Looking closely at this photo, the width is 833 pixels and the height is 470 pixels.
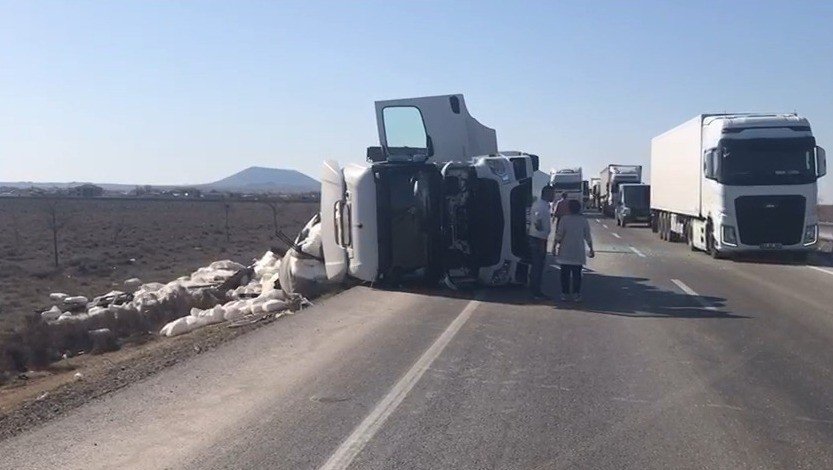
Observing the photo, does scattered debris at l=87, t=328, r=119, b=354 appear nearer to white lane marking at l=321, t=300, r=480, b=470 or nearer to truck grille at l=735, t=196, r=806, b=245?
white lane marking at l=321, t=300, r=480, b=470

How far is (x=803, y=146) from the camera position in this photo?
80.1 feet

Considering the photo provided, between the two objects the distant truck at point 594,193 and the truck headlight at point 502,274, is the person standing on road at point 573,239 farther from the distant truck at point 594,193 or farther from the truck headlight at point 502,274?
the distant truck at point 594,193

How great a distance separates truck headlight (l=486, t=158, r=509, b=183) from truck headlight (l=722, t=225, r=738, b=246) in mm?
9856

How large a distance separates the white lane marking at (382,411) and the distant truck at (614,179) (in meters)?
47.7

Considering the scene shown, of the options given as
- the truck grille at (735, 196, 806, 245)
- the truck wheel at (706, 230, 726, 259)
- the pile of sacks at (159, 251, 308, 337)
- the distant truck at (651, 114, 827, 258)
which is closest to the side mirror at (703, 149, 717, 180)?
the distant truck at (651, 114, 827, 258)

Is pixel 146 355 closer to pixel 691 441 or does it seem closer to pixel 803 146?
pixel 691 441

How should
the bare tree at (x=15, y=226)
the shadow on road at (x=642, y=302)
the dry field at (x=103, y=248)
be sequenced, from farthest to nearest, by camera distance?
1. the bare tree at (x=15, y=226)
2. the dry field at (x=103, y=248)
3. the shadow on road at (x=642, y=302)

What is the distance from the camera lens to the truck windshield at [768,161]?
24.3 m

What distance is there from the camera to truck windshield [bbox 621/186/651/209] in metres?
50.3

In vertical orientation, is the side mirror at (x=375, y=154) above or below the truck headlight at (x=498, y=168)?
above

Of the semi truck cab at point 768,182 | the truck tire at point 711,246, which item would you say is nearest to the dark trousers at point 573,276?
the semi truck cab at point 768,182

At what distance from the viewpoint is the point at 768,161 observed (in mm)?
24344

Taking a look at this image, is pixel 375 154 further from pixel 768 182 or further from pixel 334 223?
pixel 768 182

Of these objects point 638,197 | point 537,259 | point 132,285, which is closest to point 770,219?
point 537,259
